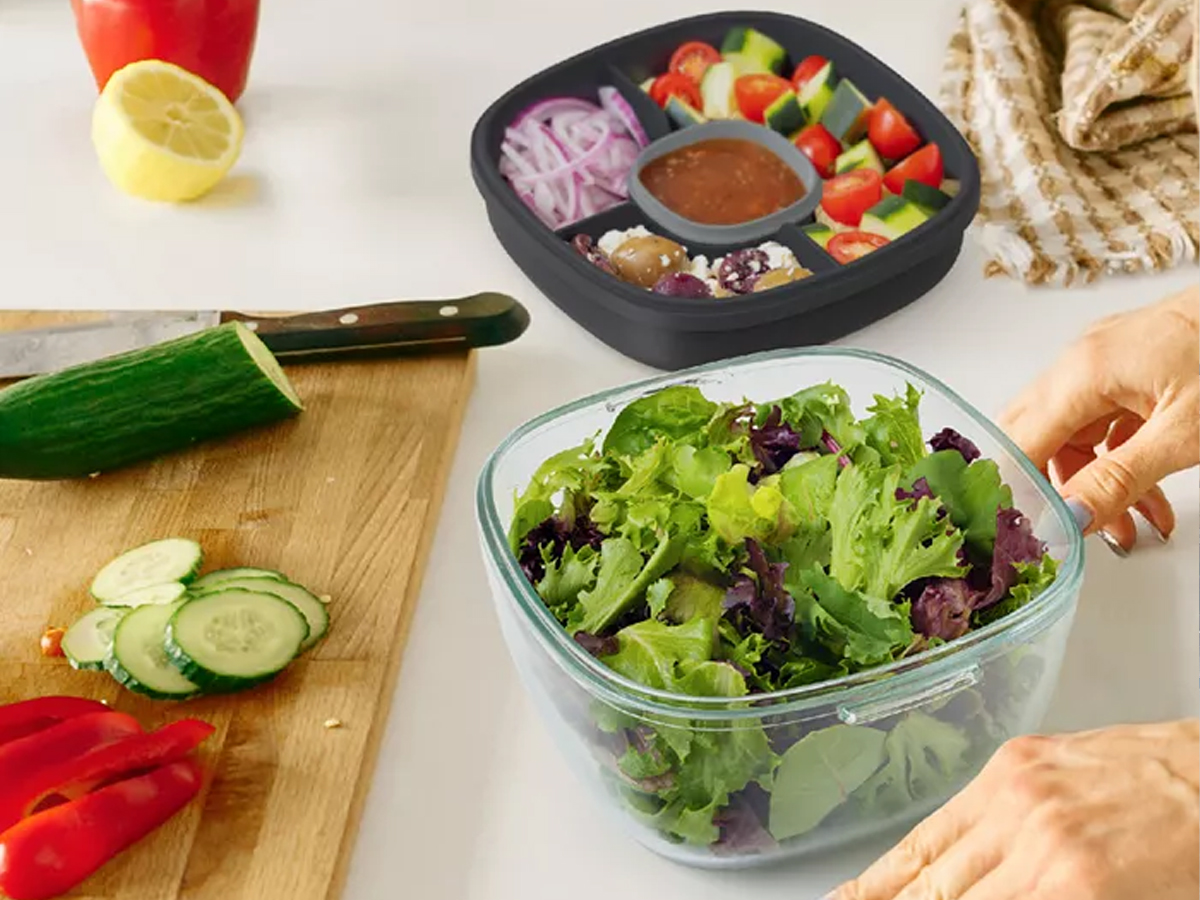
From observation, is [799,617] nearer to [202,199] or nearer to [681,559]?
[681,559]

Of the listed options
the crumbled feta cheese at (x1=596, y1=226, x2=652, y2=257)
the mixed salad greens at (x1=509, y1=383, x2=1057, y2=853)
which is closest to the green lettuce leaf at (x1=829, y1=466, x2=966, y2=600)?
the mixed salad greens at (x1=509, y1=383, x2=1057, y2=853)

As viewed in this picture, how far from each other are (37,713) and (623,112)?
3.70 ft

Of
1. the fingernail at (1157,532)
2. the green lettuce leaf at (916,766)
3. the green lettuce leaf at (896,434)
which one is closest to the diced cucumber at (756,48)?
the fingernail at (1157,532)

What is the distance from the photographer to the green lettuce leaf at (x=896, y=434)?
1343 millimetres

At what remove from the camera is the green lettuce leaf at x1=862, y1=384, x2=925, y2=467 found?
134cm

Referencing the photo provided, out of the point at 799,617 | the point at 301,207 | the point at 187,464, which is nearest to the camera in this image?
the point at 799,617

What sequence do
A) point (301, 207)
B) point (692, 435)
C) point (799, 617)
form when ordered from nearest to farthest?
point (799, 617) < point (692, 435) < point (301, 207)

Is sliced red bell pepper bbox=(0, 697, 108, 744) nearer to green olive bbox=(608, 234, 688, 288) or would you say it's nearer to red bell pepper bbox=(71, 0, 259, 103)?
green olive bbox=(608, 234, 688, 288)

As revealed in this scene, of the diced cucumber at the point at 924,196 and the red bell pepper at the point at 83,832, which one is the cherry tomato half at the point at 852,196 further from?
the red bell pepper at the point at 83,832

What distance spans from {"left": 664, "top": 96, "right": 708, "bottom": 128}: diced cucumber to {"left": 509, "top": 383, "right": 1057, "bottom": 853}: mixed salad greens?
89 cm

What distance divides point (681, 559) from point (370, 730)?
1.12ft

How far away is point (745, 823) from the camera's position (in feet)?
4.05

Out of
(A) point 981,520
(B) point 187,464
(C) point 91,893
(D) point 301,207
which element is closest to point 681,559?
(A) point 981,520

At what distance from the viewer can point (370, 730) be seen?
4.66 feet
